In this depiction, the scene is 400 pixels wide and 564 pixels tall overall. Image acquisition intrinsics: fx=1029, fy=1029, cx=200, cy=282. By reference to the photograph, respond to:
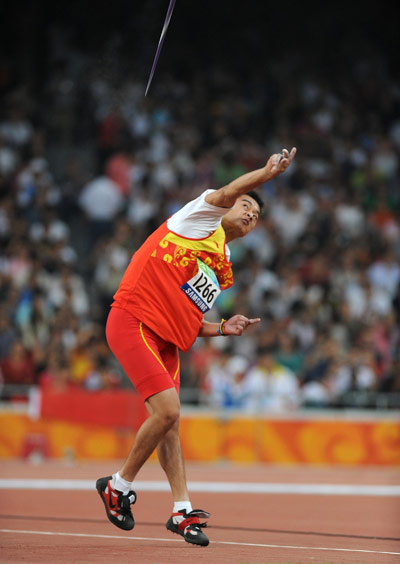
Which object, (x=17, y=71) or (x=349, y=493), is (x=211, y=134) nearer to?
(x=17, y=71)

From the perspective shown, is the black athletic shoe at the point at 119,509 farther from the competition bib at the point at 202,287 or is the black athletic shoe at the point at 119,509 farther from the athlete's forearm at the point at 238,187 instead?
the athlete's forearm at the point at 238,187

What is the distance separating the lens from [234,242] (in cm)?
1884

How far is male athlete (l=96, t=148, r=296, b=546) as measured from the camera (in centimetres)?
666

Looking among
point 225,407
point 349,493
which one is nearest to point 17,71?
point 225,407

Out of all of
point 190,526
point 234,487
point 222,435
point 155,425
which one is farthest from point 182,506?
point 222,435

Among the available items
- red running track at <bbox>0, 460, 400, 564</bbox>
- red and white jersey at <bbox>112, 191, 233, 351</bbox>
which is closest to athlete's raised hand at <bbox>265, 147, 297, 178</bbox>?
red and white jersey at <bbox>112, 191, 233, 351</bbox>

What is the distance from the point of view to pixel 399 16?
23.4 meters

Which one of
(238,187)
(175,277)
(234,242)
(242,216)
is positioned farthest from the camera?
(234,242)

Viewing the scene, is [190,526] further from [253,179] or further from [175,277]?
[253,179]

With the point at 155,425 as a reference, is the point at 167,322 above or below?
above

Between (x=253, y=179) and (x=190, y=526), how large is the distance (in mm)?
2205

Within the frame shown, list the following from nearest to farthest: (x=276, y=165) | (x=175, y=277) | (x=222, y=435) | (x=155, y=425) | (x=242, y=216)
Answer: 1. (x=276, y=165)
2. (x=155, y=425)
3. (x=175, y=277)
4. (x=242, y=216)
5. (x=222, y=435)

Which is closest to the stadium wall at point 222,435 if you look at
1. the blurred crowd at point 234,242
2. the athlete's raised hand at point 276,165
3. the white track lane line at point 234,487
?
the blurred crowd at point 234,242

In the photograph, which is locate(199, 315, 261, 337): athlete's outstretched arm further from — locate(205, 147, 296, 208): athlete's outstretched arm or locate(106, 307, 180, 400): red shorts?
locate(205, 147, 296, 208): athlete's outstretched arm
